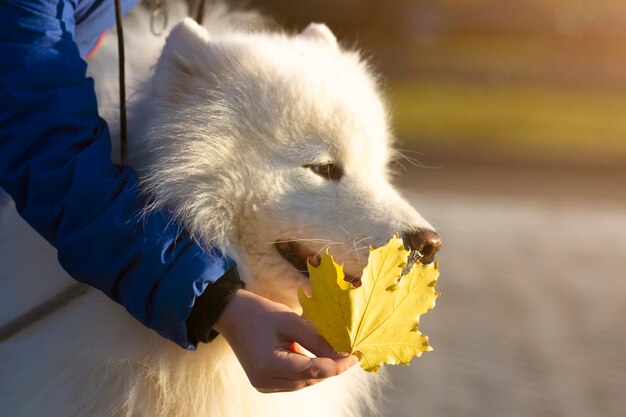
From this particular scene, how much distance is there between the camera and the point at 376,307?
1998mm

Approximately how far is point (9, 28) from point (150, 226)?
65cm

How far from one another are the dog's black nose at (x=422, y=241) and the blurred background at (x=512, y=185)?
1071 millimetres

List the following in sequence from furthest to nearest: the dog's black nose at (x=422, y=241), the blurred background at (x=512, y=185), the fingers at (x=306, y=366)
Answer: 1. the blurred background at (x=512, y=185)
2. the dog's black nose at (x=422, y=241)
3. the fingers at (x=306, y=366)

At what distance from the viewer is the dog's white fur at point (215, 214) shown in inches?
94.0

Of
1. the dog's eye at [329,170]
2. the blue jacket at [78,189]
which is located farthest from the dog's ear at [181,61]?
the dog's eye at [329,170]

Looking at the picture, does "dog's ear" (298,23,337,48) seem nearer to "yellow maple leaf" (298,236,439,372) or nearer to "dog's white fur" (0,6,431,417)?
"dog's white fur" (0,6,431,417)

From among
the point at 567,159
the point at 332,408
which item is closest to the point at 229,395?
the point at 332,408

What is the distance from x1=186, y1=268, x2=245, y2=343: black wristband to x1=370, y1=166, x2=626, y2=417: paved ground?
117 inches

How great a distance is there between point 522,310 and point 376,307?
4899 millimetres

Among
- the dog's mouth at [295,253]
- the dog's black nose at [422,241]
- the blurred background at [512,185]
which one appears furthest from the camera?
the blurred background at [512,185]

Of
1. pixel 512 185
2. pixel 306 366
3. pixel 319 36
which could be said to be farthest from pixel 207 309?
pixel 512 185

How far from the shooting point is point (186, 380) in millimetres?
2441

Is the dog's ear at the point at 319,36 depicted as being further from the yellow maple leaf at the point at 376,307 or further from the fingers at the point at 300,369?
the fingers at the point at 300,369

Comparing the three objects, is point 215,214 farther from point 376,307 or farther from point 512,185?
point 512,185
